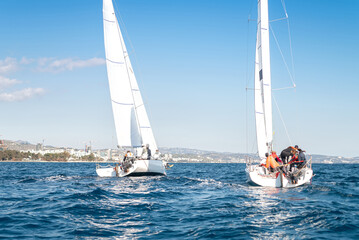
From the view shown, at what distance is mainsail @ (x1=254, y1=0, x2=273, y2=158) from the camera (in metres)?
25.3

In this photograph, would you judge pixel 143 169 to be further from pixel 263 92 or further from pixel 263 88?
pixel 263 88

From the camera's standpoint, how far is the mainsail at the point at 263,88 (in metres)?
25.3

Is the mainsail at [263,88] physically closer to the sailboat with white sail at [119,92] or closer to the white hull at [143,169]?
the white hull at [143,169]

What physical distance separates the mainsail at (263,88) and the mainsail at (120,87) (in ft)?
34.2

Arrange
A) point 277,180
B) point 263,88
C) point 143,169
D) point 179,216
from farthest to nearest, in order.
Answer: point 143,169, point 263,88, point 277,180, point 179,216

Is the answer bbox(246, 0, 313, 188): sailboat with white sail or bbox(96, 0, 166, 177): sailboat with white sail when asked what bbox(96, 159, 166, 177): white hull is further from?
bbox(246, 0, 313, 188): sailboat with white sail

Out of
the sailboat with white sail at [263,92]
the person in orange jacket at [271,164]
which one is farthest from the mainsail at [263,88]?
the person in orange jacket at [271,164]

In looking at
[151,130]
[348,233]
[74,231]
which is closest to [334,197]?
[348,233]

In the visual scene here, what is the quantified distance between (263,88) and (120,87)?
1254cm

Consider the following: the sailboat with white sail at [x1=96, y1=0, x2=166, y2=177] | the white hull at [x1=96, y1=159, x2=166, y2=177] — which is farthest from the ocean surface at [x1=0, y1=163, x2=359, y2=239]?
the sailboat with white sail at [x1=96, y1=0, x2=166, y2=177]

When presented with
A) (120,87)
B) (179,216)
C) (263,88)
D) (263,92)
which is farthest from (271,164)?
(120,87)

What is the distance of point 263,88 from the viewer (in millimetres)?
25531

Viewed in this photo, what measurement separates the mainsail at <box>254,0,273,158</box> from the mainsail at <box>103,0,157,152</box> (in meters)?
10.4

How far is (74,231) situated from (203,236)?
348 cm
